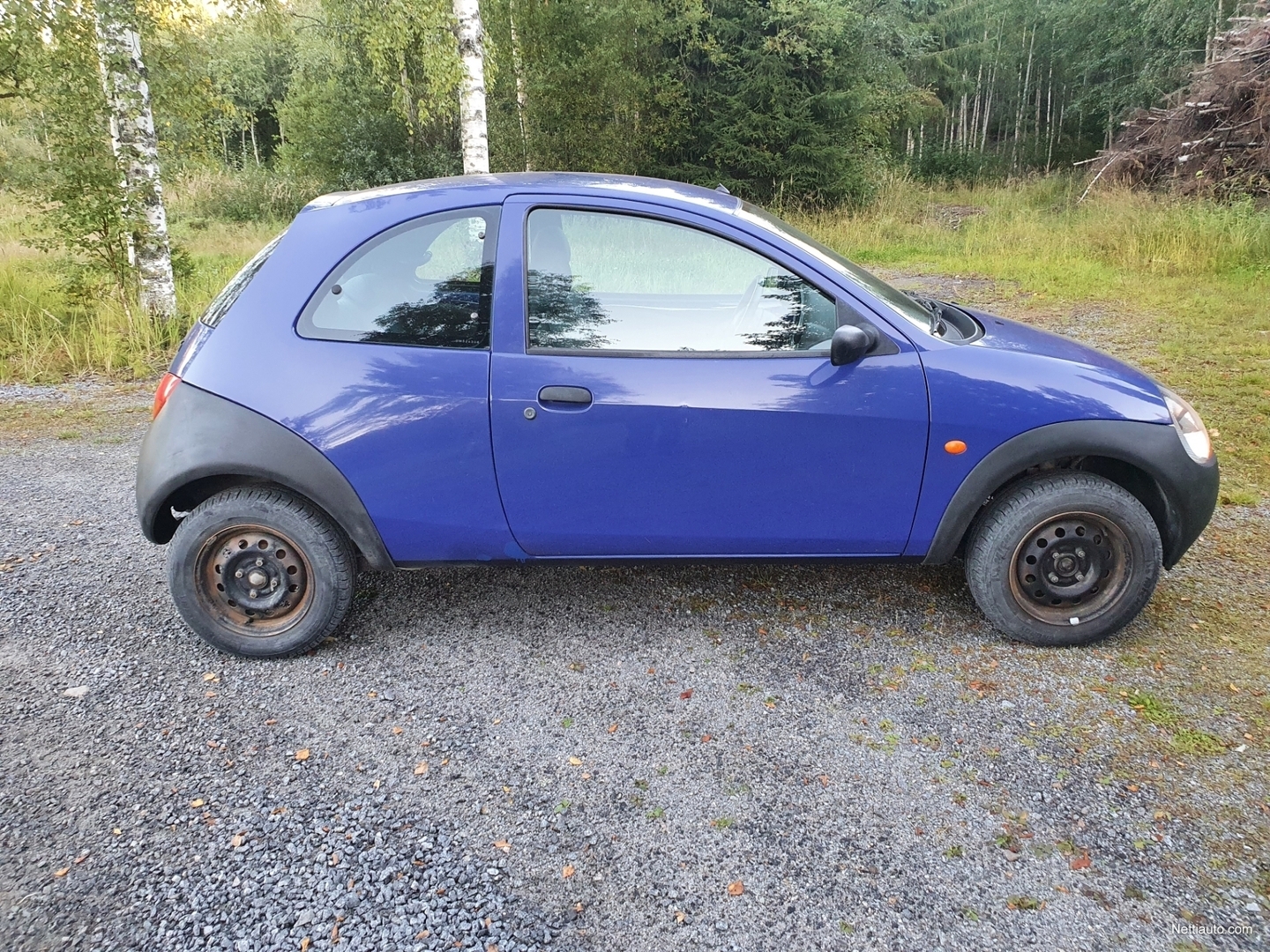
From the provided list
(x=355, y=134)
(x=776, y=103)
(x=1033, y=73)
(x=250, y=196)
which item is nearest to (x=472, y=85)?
(x=776, y=103)

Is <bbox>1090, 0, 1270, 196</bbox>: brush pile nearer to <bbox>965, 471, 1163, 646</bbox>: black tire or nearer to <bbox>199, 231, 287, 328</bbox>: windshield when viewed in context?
<bbox>965, 471, 1163, 646</bbox>: black tire

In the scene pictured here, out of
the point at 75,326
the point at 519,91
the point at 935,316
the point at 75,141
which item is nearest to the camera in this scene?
the point at 935,316

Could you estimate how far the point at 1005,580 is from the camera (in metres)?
3.23

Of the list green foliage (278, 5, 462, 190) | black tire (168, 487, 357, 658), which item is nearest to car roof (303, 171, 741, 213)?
black tire (168, 487, 357, 658)

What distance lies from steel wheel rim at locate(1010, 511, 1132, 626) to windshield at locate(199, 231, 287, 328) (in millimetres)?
3157

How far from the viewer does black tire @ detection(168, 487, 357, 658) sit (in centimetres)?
316

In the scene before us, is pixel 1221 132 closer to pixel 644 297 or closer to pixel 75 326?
pixel 644 297

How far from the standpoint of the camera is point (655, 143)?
1777 cm

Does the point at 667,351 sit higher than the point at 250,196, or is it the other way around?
the point at 250,196

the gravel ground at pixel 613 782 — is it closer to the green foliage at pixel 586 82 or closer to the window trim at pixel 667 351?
the window trim at pixel 667 351

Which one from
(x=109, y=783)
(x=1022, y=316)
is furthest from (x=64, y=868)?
(x=1022, y=316)

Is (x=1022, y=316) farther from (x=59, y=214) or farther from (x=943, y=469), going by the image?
(x=59, y=214)

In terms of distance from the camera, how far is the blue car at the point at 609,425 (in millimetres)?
3039

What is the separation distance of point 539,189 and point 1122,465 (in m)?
2.52
